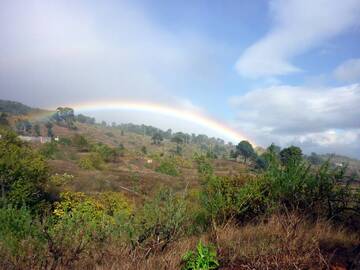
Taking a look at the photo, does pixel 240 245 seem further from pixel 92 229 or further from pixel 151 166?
pixel 151 166

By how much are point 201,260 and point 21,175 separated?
3093 cm

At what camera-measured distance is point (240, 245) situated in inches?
205

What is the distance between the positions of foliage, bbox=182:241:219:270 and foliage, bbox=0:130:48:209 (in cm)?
2684

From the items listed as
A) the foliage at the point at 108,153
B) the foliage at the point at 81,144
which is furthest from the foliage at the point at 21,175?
the foliage at the point at 81,144

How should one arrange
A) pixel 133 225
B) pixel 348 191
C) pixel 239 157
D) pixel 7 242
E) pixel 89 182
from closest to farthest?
pixel 7 242
pixel 133 225
pixel 348 191
pixel 89 182
pixel 239 157

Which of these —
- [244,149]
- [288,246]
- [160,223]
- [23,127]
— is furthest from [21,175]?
[23,127]

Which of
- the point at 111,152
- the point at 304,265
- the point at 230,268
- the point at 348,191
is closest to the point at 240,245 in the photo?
the point at 230,268

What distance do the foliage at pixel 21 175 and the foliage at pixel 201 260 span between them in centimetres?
2684

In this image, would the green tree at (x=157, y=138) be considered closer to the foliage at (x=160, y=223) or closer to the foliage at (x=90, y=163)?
the foliage at (x=90, y=163)

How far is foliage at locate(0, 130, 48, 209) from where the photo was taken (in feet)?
95.1

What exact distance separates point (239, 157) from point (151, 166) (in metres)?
59.2

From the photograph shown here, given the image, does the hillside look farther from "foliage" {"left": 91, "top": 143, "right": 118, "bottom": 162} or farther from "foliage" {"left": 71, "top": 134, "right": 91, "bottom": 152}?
"foliage" {"left": 71, "top": 134, "right": 91, "bottom": 152}

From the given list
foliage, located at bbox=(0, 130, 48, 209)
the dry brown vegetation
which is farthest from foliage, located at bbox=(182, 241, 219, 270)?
foliage, located at bbox=(0, 130, 48, 209)

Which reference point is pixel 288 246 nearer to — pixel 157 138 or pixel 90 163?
pixel 90 163
